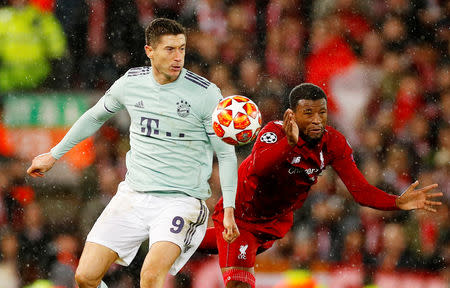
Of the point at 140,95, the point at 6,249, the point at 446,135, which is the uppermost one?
the point at 140,95

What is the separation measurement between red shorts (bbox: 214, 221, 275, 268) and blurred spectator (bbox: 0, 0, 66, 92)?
4556 mm

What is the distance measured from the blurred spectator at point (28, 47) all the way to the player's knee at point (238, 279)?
468cm

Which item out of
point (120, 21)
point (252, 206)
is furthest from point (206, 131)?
point (120, 21)

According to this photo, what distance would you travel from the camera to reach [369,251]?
8.71 m

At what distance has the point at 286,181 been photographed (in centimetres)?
606

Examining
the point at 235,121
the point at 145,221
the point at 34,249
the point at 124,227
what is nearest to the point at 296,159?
the point at 235,121

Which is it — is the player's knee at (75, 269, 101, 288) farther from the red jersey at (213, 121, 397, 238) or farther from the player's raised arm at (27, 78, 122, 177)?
the red jersey at (213, 121, 397, 238)

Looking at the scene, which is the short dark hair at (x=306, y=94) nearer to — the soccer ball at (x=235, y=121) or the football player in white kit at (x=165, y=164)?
the soccer ball at (x=235, y=121)

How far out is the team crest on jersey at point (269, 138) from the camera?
5707mm

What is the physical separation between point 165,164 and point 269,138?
2.30 feet

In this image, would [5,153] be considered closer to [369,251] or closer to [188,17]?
[188,17]

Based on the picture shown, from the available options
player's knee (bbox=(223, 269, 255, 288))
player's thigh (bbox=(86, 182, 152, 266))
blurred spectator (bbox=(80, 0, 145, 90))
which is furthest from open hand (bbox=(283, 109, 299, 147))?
blurred spectator (bbox=(80, 0, 145, 90))

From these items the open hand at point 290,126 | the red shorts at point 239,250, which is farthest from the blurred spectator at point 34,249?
the open hand at point 290,126

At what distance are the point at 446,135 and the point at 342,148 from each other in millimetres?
3804
